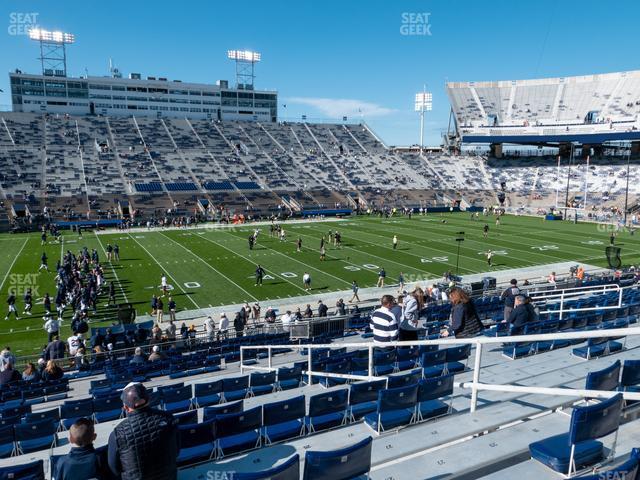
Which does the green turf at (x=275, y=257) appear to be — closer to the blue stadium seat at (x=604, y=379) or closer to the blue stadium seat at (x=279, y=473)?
the blue stadium seat at (x=279, y=473)

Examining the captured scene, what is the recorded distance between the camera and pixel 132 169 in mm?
65188

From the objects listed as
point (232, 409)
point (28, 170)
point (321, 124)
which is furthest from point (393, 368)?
point (321, 124)

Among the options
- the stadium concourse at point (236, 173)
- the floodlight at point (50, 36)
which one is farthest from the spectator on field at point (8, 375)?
the floodlight at point (50, 36)

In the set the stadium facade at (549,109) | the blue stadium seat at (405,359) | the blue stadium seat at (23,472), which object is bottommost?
the blue stadium seat at (405,359)

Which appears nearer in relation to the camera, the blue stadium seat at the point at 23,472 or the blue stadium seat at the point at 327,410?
the blue stadium seat at the point at 23,472

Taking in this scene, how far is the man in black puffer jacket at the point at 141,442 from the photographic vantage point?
Answer: 365 centimetres

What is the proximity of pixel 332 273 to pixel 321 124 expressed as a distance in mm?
69770

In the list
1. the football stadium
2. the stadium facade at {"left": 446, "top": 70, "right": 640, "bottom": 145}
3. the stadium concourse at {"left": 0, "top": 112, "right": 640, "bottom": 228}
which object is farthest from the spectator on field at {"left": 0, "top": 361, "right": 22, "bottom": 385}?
the stadium facade at {"left": 446, "top": 70, "right": 640, "bottom": 145}

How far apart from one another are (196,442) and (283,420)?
1.09 meters

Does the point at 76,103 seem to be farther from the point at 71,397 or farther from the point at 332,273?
the point at 71,397

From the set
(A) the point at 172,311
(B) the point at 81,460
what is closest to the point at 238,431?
(B) the point at 81,460

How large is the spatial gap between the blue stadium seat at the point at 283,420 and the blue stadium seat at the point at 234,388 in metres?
2.57

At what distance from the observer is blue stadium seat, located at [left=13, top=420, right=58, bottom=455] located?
6.34m

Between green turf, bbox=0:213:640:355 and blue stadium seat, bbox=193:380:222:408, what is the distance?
12.8 m
